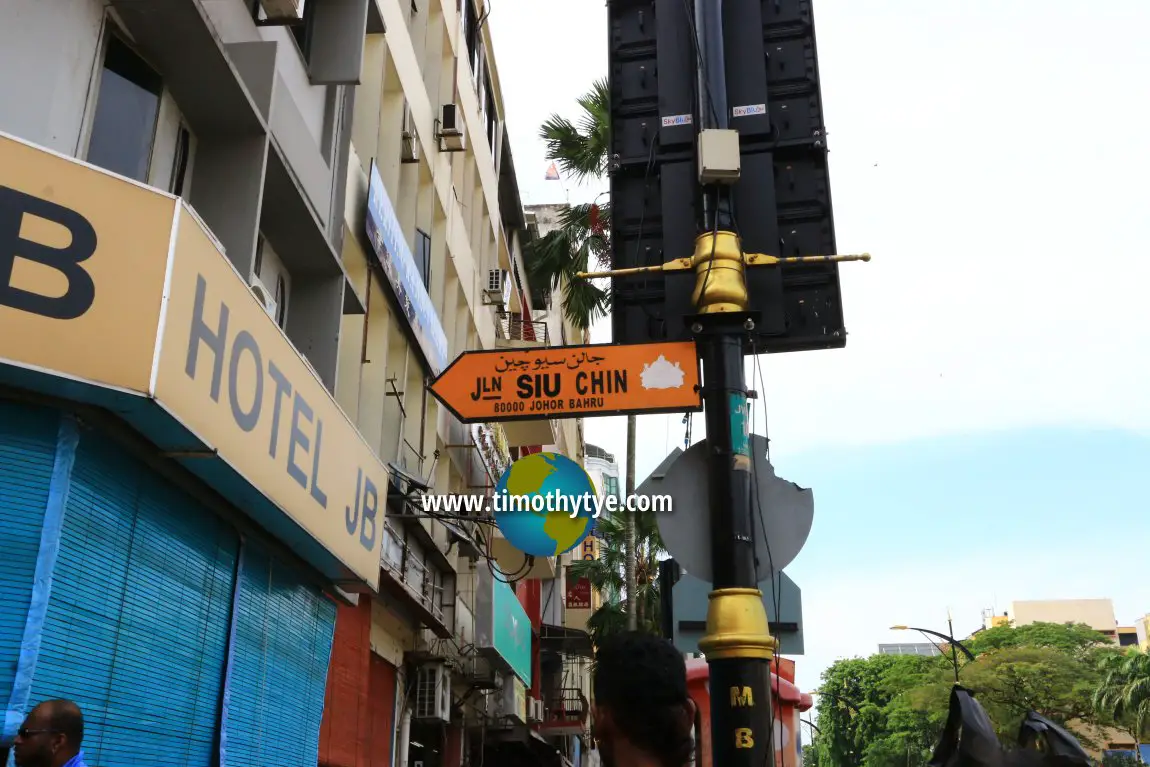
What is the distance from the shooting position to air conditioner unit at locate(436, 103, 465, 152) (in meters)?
17.3

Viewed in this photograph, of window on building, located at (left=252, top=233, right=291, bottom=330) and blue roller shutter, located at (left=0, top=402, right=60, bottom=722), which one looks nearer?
→ blue roller shutter, located at (left=0, top=402, right=60, bottom=722)

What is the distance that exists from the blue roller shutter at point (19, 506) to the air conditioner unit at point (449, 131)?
13159mm

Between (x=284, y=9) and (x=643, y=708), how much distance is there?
6837mm

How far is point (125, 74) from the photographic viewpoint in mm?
6875

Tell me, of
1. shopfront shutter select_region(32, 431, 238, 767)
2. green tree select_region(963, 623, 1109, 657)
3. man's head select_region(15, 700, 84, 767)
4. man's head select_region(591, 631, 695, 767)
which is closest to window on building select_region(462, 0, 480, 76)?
shopfront shutter select_region(32, 431, 238, 767)

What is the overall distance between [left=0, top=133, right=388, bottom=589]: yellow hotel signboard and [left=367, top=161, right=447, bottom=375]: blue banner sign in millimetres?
6621

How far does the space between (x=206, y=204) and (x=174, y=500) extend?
256cm

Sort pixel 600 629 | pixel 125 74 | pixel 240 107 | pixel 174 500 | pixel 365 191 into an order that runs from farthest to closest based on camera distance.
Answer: pixel 600 629 < pixel 365 191 < pixel 240 107 < pixel 125 74 < pixel 174 500

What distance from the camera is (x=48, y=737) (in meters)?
3.80

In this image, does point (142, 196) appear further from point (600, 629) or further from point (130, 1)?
point (600, 629)

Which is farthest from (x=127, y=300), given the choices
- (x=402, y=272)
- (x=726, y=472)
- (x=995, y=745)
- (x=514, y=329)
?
(x=514, y=329)

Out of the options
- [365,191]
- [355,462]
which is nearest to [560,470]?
[355,462]

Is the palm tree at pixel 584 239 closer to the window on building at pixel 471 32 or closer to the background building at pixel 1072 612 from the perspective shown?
the window on building at pixel 471 32

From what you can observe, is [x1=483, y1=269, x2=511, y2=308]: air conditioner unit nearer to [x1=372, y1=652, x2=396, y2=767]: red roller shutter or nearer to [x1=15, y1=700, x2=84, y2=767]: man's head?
[x1=372, y1=652, x2=396, y2=767]: red roller shutter
